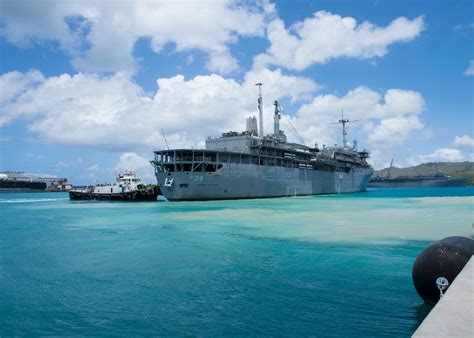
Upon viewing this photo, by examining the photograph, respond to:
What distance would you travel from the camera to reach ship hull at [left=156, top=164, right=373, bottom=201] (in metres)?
45.2

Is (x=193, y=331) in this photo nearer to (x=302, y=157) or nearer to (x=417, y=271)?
(x=417, y=271)

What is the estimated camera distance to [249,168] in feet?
164

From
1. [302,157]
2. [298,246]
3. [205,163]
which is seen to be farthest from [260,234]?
[302,157]

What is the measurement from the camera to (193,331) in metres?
6.41

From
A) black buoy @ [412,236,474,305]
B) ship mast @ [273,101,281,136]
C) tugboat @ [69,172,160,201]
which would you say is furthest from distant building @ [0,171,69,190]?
black buoy @ [412,236,474,305]

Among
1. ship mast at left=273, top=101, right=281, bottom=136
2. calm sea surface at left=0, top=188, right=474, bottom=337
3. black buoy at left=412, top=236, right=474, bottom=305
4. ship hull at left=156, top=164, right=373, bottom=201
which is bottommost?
calm sea surface at left=0, top=188, right=474, bottom=337

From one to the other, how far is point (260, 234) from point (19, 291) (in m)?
10.7

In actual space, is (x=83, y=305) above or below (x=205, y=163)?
below

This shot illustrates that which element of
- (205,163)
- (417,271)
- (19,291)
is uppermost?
(205,163)

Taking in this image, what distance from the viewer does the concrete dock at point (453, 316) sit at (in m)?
3.64

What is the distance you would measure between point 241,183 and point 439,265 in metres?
42.4

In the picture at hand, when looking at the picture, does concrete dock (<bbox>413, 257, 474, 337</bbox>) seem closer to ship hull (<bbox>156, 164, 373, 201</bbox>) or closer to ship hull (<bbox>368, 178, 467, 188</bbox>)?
ship hull (<bbox>156, 164, 373, 201</bbox>)

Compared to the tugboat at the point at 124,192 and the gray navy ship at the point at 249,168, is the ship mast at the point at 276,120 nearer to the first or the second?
the gray navy ship at the point at 249,168

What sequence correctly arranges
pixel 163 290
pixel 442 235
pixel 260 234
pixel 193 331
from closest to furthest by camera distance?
pixel 193 331 < pixel 163 290 < pixel 442 235 < pixel 260 234
